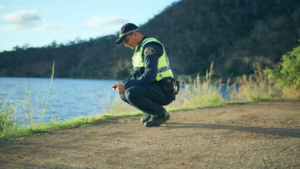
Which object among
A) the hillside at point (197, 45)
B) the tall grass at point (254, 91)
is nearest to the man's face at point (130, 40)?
the tall grass at point (254, 91)

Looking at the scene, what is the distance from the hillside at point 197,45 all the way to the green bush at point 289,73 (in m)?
46.4

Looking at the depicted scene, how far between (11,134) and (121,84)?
1875mm

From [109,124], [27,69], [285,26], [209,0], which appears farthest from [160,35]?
[109,124]

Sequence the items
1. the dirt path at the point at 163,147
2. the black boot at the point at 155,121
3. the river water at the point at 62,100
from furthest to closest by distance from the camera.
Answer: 1. the river water at the point at 62,100
2. the black boot at the point at 155,121
3. the dirt path at the point at 163,147

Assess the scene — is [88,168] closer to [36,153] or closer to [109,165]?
[109,165]

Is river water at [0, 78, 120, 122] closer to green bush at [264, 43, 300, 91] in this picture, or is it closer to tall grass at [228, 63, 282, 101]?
tall grass at [228, 63, 282, 101]

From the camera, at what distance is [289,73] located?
927cm

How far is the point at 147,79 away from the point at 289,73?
8.31 m

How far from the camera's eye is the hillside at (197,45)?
6147 centimetres

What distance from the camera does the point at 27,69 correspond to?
329ft

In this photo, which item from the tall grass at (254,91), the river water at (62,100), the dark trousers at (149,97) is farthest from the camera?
the tall grass at (254,91)

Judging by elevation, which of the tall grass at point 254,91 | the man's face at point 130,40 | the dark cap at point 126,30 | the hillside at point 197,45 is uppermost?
the hillside at point 197,45

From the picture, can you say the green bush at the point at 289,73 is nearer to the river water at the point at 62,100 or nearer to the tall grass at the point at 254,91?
the tall grass at the point at 254,91

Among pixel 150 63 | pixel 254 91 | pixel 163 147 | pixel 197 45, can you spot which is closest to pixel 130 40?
pixel 150 63
